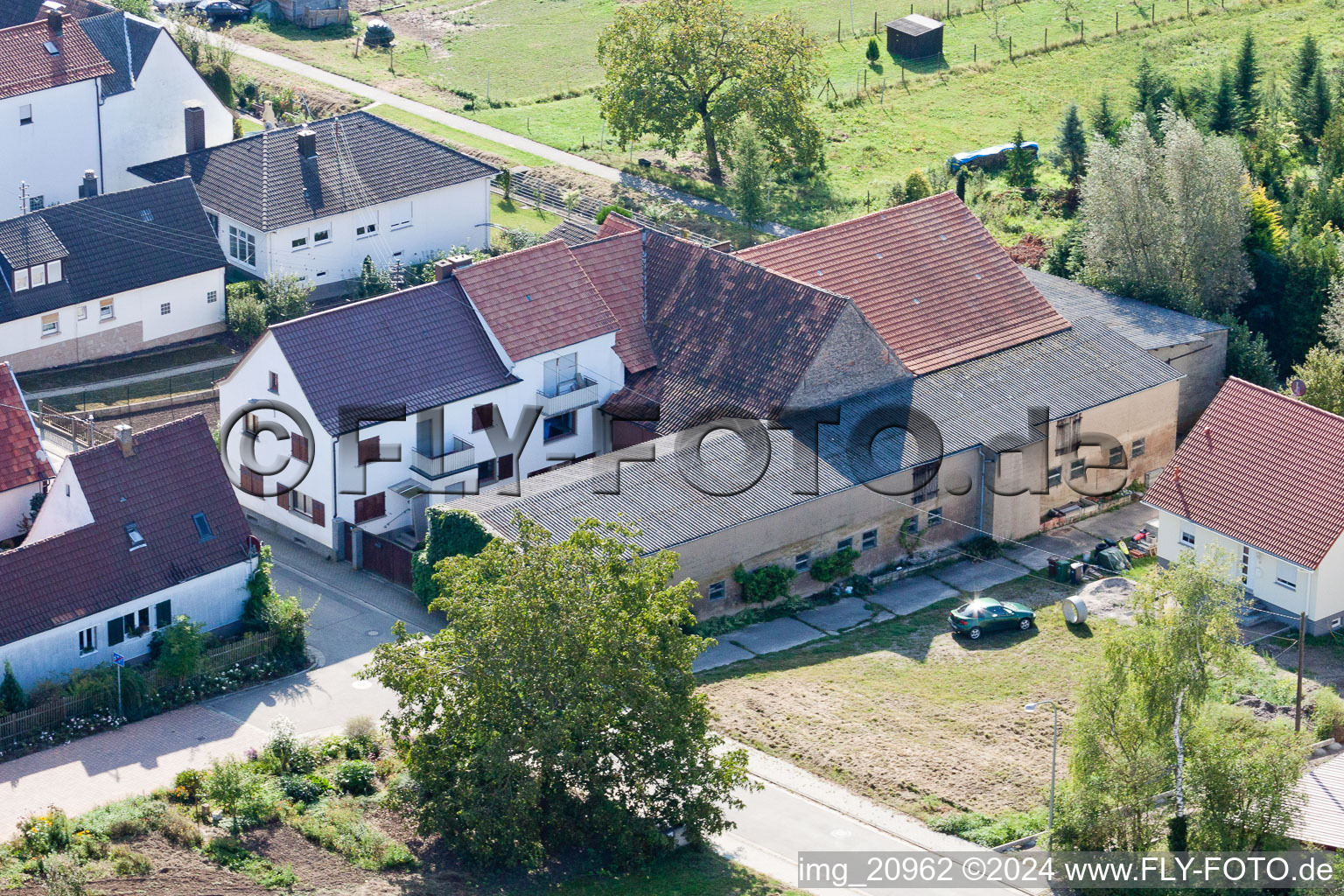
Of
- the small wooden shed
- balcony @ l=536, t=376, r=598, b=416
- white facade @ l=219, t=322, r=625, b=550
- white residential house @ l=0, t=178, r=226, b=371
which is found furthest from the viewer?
the small wooden shed

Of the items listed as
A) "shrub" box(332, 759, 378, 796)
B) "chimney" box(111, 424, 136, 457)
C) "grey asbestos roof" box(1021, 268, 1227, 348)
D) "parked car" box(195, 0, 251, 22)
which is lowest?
"shrub" box(332, 759, 378, 796)

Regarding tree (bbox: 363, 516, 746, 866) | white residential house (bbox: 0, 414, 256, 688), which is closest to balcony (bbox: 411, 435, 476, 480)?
white residential house (bbox: 0, 414, 256, 688)

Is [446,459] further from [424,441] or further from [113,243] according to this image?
[113,243]

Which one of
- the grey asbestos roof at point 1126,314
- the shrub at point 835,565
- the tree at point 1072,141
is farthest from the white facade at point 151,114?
the tree at point 1072,141

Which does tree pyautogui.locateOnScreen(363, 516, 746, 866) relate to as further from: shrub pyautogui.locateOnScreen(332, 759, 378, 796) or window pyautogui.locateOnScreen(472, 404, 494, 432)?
window pyautogui.locateOnScreen(472, 404, 494, 432)

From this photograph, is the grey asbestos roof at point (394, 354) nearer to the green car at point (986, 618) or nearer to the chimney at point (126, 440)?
the chimney at point (126, 440)

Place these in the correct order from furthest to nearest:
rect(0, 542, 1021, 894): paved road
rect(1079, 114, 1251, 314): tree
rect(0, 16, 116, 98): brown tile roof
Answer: rect(0, 16, 116, 98): brown tile roof < rect(1079, 114, 1251, 314): tree < rect(0, 542, 1021, 894): paved road
